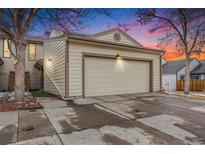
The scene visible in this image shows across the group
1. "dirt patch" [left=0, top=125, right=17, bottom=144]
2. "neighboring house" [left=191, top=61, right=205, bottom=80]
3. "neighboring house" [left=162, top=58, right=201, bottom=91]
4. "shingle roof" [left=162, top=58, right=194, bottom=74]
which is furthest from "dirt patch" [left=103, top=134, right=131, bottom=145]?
"neighboring house" [left=191, top=61, right=205, bottom=80]

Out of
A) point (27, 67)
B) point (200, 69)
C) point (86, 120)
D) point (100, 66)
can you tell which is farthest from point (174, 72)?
point (86, 120)

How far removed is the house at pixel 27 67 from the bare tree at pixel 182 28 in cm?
963

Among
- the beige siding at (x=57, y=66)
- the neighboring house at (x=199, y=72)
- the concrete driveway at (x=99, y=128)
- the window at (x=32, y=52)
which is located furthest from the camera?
the neighboring house at (x=199, y=72)

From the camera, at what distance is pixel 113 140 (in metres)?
2.79

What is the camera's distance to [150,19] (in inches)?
434

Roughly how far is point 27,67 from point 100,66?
26.3 ft

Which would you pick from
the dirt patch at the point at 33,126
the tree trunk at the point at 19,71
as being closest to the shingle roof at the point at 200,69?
the tree trunk at the point at 19,71

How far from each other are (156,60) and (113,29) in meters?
3.89

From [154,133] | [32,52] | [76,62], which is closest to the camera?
[154,133]

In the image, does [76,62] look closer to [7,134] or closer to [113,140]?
[7,134]

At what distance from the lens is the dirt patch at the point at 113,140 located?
2.70 metres

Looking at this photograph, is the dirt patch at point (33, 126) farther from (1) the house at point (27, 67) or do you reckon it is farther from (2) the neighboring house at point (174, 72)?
(2) the neighboring house at point (174, 72)

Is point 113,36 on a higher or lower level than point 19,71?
higher
